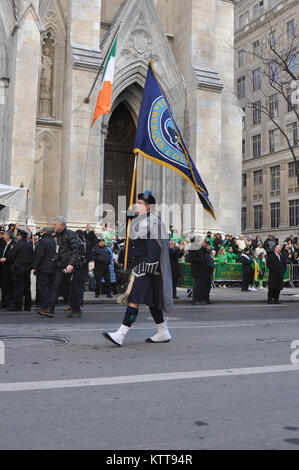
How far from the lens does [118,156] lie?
26.4 m

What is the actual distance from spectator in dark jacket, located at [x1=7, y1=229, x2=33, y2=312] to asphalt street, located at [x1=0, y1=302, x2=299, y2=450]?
11.2 ft

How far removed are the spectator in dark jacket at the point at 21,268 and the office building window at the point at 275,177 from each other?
139ft

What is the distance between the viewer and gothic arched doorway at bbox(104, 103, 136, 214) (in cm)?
2608

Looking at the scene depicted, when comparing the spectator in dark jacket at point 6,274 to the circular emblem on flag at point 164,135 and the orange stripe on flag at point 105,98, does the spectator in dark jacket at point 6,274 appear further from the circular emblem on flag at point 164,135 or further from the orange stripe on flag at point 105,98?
the orange stripe on flag at point 105,98

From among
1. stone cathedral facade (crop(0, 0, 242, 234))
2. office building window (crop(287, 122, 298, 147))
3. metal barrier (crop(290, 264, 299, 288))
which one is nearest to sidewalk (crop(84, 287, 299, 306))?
metal barrier (crop(290, 264, 299, 288))

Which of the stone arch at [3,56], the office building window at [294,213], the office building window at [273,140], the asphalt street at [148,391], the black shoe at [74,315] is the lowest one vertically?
the asphalt street at [148,391]

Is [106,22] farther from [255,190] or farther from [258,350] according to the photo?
[255,190]

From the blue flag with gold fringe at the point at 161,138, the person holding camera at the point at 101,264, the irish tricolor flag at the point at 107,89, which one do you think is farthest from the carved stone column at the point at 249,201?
the blue flag with gold fringe at the point at 161,138

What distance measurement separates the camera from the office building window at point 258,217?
5328 cm

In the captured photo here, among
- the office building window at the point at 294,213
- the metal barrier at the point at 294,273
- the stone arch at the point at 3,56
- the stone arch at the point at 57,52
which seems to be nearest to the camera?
the stone arch at the point at 3,56

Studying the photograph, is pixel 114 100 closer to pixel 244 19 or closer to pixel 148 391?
pixel 148 391

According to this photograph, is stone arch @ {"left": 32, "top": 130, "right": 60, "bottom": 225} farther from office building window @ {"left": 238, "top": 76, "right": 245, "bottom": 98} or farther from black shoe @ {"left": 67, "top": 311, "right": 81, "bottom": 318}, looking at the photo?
office building window @ {"left": 238, "top": 76, "right": 245, "bottom": 98}

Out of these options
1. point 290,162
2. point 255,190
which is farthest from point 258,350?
point 255,190

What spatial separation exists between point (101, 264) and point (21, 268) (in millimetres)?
3505
